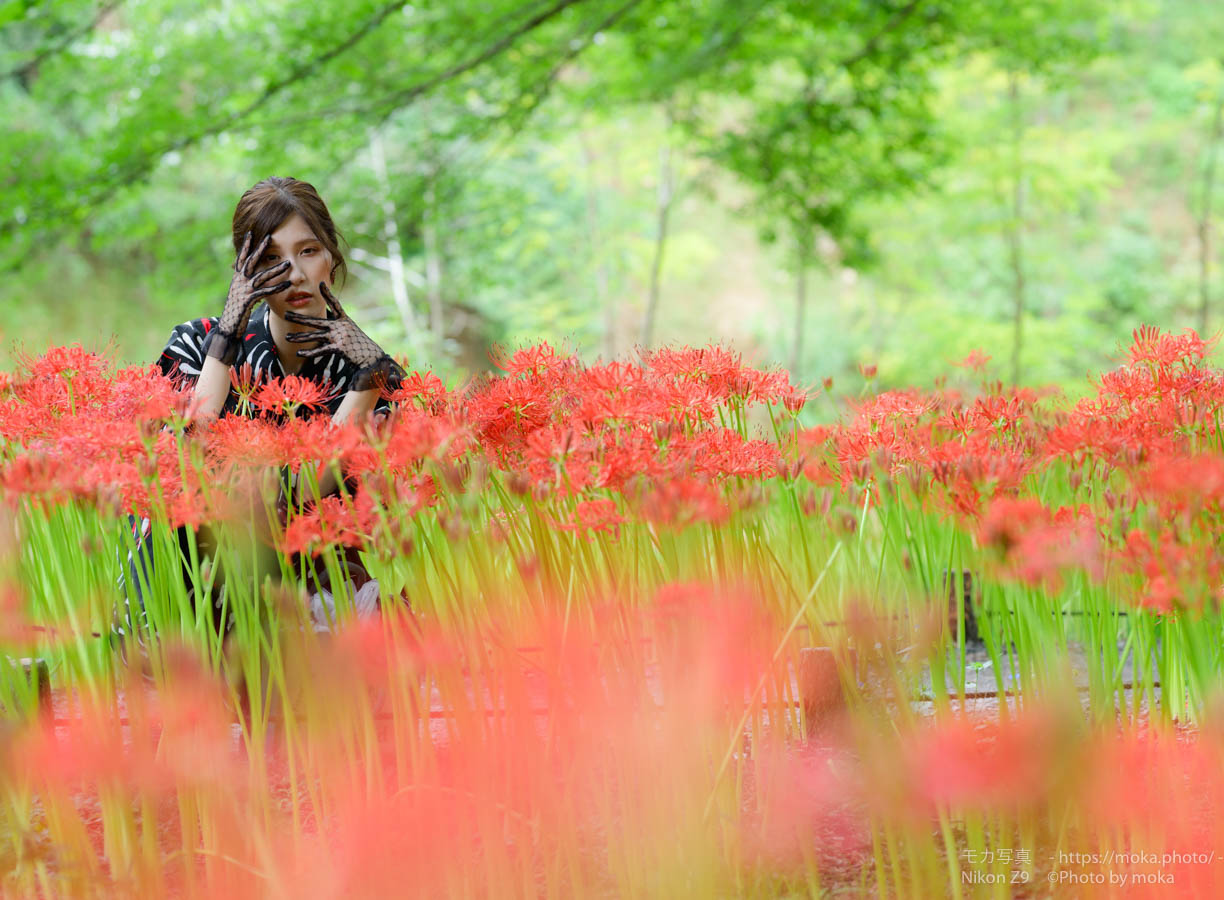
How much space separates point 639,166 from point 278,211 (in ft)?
42.6

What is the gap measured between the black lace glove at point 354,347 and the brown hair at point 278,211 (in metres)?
0.18

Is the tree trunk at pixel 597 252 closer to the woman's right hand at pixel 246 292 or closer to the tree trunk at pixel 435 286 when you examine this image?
the tree trunk at pixel 435 286

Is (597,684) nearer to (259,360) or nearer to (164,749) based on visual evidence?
(164,749)

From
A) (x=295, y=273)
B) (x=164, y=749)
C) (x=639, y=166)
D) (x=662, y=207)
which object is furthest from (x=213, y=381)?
(x=639, y=166)

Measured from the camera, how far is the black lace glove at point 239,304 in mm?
2135

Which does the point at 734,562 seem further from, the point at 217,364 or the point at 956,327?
the point at 956,327

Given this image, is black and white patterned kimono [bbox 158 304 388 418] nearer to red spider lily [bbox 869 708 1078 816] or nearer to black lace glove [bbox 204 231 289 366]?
black lace glove [bbox 204 231 289 366]

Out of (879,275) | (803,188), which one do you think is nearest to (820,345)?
(879,275)

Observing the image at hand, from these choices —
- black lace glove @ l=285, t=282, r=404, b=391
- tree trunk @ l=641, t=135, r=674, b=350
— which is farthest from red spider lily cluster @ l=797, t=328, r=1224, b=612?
tree trunk @ l=641, t=135, r=674, b=350

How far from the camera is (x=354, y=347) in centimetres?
216

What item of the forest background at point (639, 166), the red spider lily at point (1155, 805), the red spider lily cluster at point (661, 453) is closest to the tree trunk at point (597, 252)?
the forest background at point (639, 166)

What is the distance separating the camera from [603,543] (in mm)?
1702

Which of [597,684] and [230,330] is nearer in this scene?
[597,684]

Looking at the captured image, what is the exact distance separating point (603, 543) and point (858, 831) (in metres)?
0.65
